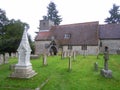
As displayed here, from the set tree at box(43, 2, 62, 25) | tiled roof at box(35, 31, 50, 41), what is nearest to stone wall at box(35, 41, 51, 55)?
tiled roof at box(35, 31, 50, 41)

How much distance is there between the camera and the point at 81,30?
40.4 metres

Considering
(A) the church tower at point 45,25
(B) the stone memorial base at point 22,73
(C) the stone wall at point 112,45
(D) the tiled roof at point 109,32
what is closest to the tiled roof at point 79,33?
(D) the tiled roof at point 109,32

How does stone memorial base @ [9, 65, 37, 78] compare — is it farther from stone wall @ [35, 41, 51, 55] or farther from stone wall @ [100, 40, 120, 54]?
stone wall @ [35, 41, 51, 55]

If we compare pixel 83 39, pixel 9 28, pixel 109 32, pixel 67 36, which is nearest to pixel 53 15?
pixel 9 28

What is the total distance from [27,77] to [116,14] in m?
51.3

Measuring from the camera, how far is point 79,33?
131ft

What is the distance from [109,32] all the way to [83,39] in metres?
6.15

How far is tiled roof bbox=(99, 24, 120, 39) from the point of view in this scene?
37281 mm

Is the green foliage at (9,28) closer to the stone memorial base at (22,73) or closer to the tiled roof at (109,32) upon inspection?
the tiled roof at (109,32)

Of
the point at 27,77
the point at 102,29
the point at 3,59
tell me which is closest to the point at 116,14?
the point at 102,29

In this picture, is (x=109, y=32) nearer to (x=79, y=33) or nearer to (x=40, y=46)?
(x=79, y=33)

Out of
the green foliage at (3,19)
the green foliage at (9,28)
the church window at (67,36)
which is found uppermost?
the green foliage at (3,19)

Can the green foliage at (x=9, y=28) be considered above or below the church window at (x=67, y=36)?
above

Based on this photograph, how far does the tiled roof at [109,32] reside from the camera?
37281 millimetres
